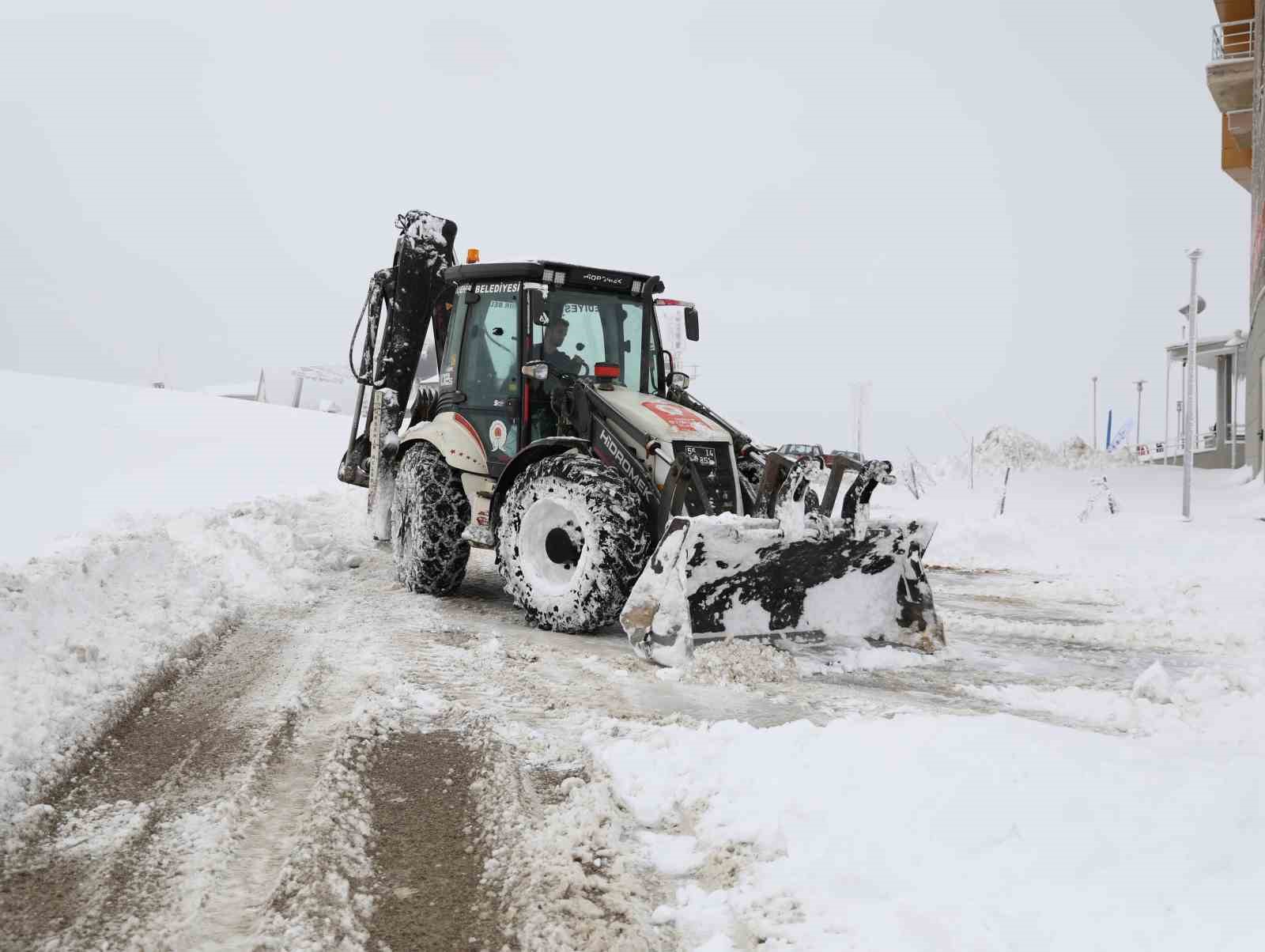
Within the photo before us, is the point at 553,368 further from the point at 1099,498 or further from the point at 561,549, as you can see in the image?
the point at 1099,498

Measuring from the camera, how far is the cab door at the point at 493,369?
7086 mm

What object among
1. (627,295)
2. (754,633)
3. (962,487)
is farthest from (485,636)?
(962,487)

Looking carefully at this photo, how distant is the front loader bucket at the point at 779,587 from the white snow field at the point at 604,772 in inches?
8.5

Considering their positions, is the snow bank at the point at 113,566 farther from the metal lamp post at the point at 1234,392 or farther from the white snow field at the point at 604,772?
the metal lamp post at the point at 1234,392

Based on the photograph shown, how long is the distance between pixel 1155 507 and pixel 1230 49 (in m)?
13.7

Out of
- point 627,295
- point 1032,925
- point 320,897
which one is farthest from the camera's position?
point 627,295

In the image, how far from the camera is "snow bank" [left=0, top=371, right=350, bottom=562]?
11.3 metres

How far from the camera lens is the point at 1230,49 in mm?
23938

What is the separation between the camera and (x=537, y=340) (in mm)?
6945

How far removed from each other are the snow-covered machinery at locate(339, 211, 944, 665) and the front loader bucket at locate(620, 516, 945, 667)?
0.01 meters

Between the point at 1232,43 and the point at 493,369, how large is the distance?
25235 mm

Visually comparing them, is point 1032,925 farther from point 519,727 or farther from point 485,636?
point 485,636

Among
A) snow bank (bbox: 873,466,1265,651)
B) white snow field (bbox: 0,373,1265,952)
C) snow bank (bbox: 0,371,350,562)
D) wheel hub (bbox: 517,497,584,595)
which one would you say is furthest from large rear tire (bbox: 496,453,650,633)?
snow bank (bbox: 0,371,350,562)

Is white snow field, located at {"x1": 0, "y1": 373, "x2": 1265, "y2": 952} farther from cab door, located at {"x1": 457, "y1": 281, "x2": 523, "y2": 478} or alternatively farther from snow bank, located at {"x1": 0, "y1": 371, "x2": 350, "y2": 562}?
snow bank, located at {"x1": 0, "y1": 371, "x2": 350, "y2": 562}
